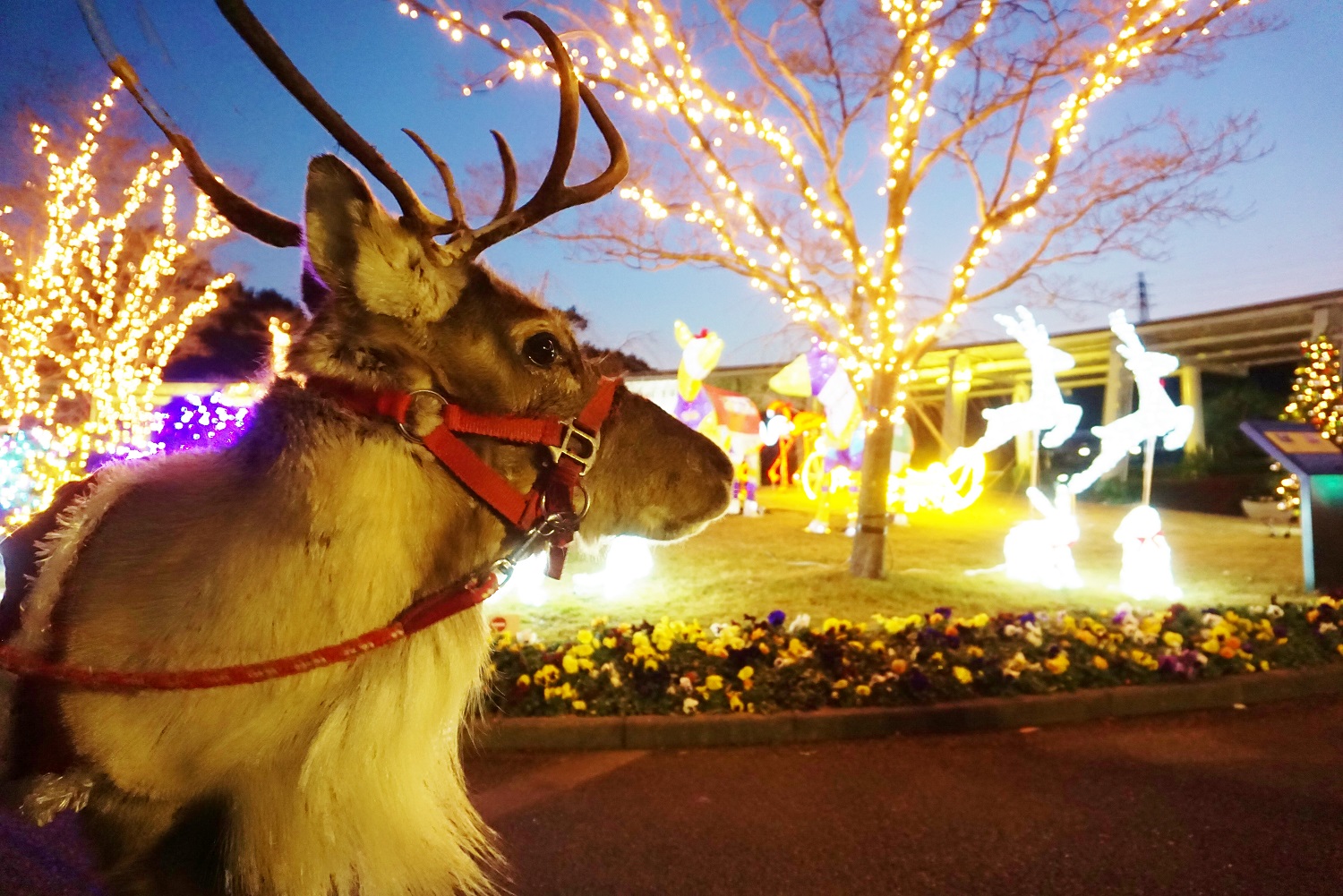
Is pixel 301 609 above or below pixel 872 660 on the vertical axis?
above

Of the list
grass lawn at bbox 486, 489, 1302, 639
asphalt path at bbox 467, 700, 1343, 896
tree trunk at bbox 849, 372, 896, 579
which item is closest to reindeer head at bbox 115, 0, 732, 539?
asphalt path at bbox 467, 700, 1343, 896

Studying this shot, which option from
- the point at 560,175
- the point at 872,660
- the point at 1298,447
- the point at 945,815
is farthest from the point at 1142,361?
the point at 560,175

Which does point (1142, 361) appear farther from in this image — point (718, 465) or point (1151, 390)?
point (718, 465)

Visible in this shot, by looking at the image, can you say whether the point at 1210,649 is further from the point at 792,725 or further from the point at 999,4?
the point at 999,4

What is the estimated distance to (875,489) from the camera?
10.0 m

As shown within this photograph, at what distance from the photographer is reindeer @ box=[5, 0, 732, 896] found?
46.8 inches

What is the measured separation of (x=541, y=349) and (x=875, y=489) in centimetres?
892

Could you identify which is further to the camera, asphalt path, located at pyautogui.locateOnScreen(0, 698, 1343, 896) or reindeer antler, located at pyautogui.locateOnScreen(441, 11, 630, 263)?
asphalt path, located at pyautogui.locateOnScreen(0, 698, 1343, 896)

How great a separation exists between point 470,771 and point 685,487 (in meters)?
3.65

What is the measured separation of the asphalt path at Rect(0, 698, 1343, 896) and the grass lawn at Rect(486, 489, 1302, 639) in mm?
1592

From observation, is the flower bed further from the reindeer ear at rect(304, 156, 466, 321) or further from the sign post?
the reindeer ear at rect(304, 156, 466, 321)

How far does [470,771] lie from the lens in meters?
4.75

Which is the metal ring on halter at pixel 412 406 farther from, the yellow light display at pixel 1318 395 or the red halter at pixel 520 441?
the yellow light display at pixel 1318 395

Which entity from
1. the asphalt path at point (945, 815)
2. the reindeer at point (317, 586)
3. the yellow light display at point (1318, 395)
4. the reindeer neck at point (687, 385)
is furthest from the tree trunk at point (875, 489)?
the yellow light display at point (1318, 395)
